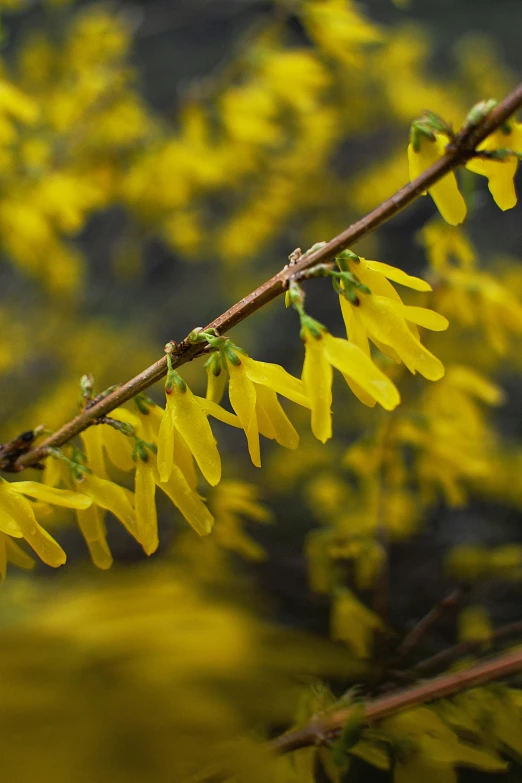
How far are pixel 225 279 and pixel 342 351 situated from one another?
152 inches

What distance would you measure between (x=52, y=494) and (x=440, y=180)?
1.90 feet

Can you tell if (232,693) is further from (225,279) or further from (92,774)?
(225,279)

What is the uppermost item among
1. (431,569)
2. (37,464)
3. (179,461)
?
(37,464)

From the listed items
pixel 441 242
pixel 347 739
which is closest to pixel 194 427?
pixel 347 739

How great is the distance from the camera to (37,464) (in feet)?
2.85

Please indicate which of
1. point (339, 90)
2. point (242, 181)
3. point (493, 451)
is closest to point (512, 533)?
point (493, 451)

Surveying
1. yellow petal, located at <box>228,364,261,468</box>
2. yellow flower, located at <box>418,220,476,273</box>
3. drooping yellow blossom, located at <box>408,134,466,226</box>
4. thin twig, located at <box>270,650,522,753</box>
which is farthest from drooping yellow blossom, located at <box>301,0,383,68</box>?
thin twig, located at <box>270,650,522,753</box>

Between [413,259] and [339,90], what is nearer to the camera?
[339,90]

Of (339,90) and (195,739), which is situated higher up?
(339,90)

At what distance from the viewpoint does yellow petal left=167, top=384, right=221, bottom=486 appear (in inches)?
30.0

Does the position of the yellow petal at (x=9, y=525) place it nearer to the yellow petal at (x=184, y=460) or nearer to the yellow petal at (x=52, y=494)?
the yellow petal at (x=52, y=494)

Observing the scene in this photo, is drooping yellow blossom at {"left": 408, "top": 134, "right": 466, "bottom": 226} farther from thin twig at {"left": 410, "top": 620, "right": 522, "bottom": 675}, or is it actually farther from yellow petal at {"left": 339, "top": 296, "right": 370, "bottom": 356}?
thin twig at {"left": 410, "top": 620, "right": 522, "bottom": 675}

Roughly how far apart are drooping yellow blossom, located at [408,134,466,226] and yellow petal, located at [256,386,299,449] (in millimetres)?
289

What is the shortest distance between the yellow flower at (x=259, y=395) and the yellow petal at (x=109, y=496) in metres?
0.19
